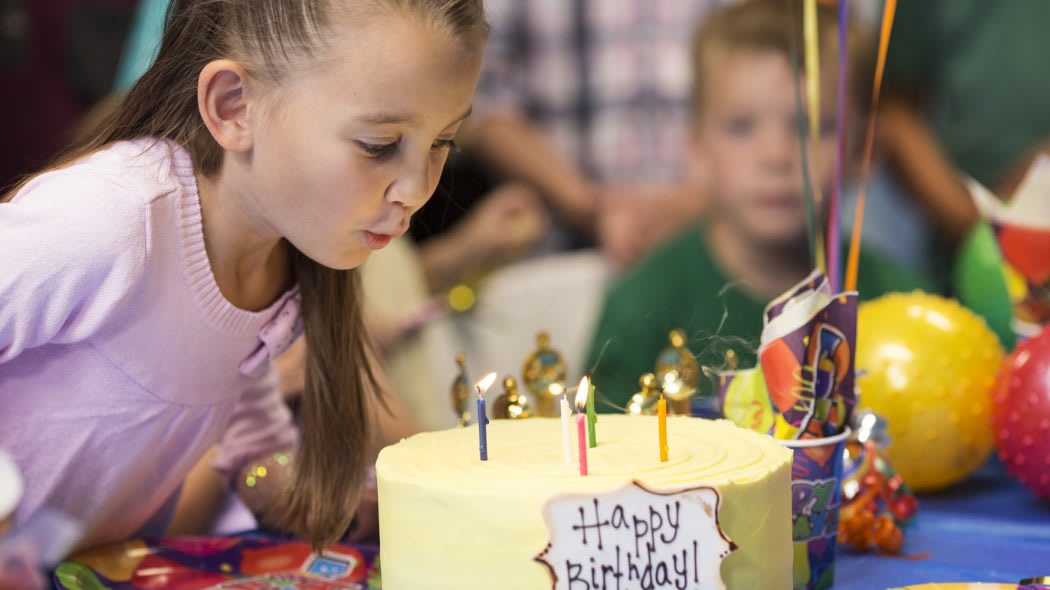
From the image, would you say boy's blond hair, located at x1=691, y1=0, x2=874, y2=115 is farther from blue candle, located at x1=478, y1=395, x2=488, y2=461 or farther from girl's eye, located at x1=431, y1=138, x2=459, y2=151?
blue candle, located at x1=478, y1=395, x2=488, y2=461

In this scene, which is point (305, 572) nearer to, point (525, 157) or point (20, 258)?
point (20, 258)

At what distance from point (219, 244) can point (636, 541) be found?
547 mm

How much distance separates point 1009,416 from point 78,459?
2.88 feet

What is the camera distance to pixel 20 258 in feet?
3.25

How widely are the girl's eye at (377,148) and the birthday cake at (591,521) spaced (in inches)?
10.1

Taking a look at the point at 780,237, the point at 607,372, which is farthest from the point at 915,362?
the point at 780,237

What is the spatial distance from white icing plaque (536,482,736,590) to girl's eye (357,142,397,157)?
0.36m

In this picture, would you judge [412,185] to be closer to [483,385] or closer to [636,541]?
[483,385]

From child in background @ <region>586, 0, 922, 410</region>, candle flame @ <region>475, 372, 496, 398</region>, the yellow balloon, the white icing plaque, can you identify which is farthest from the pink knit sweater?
child in background @ <region>586, 0, 922, 410</region>

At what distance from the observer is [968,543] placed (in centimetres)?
111

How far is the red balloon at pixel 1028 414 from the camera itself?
3.77 ft

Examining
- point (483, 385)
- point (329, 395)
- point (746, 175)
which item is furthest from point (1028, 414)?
point (746, 175)

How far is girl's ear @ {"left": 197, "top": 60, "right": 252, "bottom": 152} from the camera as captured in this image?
3.45 ft

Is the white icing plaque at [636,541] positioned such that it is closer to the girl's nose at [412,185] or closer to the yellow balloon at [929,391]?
the girl's nose at [412,185]
